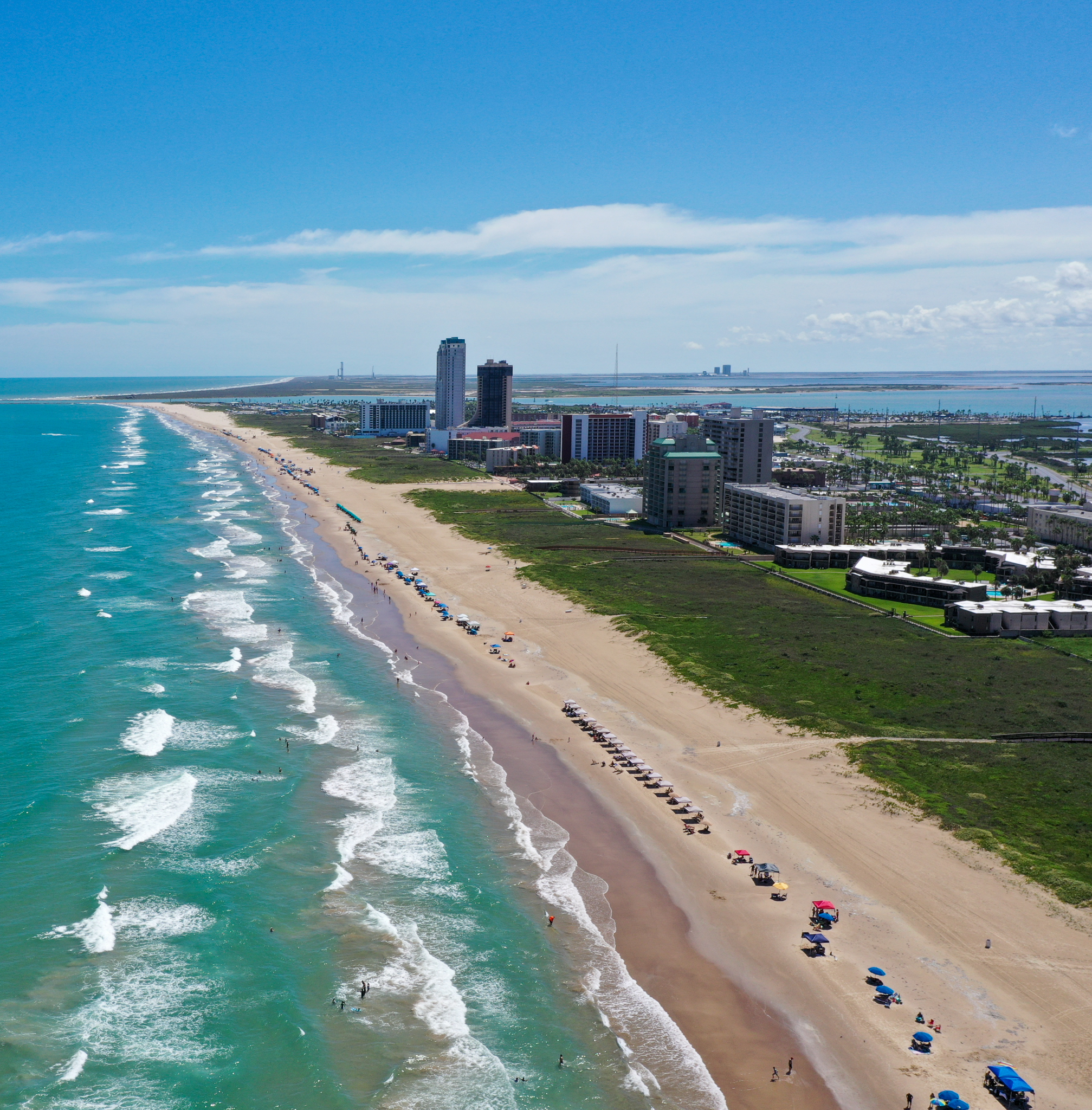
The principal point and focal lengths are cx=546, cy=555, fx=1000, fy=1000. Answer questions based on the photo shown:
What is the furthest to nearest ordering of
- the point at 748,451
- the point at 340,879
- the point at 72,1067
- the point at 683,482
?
the point at 748,451, the point at 683,482, the point at 340,879, the point at 72,1067

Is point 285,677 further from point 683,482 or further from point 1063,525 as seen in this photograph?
point 1063,525

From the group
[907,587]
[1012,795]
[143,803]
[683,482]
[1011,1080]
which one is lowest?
[1011,1080]

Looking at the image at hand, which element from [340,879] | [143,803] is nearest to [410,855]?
[340,879]

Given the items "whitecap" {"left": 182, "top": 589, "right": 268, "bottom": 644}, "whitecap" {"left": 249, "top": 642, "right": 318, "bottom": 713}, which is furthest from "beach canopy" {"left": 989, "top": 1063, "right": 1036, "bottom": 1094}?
"whitecap" {"left": 182, "top": 589, "right": 268, "bottom": 644}

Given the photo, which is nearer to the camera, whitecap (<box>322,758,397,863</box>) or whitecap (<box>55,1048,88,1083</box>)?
whitecap (<box>55,1048,88,1083</box>)

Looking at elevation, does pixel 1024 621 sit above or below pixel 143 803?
above

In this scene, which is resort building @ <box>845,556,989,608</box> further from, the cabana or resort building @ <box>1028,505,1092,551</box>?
the cabana

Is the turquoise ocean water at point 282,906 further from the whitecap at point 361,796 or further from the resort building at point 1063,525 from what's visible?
the resort building at point 1063,525
